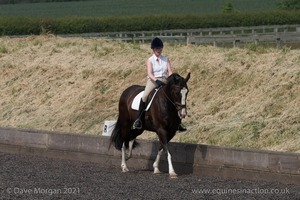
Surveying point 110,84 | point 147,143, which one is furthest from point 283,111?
point 110,84

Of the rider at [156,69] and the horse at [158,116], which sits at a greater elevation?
the rider at [156,69]

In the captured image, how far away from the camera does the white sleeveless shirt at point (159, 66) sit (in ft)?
58.5

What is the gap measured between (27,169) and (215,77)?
290 inches

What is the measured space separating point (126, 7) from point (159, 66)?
100482 millimetres

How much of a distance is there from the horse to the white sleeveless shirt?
11.8 inches

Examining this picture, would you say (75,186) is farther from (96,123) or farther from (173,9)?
(173,9)

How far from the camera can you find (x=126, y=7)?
117688mm

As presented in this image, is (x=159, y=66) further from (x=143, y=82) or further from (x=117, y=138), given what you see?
(x=143, y=82)

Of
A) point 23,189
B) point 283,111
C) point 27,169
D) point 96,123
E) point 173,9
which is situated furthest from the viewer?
point 173,9

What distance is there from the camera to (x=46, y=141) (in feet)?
70.4

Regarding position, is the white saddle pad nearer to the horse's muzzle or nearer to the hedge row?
the horse's muzzle

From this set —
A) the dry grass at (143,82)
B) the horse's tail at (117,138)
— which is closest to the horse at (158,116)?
the horse's tail at (117,138)

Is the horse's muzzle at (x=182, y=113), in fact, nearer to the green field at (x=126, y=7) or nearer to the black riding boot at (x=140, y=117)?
the black riding boot at (x=140, y=117)

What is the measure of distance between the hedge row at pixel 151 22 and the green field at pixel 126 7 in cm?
2595
